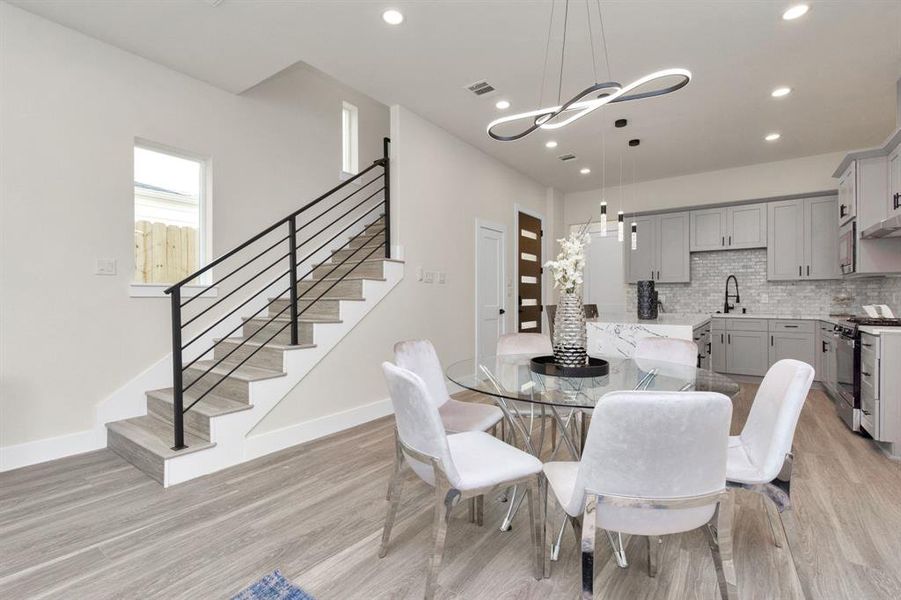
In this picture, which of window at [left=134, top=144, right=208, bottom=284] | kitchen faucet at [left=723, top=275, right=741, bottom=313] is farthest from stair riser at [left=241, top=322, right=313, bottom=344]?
kitchen faucet at [left=723, top=275, right=741, bottom=313]

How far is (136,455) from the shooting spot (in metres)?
2.86

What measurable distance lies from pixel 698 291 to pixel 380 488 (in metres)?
5.71

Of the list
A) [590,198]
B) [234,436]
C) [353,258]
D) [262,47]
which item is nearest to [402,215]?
[353,258]

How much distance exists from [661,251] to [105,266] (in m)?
6.59

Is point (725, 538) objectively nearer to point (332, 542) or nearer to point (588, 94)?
point (332, 542)

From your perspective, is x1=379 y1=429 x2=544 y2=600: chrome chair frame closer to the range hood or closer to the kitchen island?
the kitchen island

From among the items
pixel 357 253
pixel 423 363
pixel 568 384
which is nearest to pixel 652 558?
pixel 568 384

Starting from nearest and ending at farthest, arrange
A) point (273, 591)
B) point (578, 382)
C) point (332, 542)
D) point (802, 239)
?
1. point (273, 591)
2. point (332, 542)
3. point (578, 382)
4. point (802, 239)

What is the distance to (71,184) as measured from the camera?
3.08 m

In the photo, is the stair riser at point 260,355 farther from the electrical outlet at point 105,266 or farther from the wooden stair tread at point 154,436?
the electrical outlet at point 105,266

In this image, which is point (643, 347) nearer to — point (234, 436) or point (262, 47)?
point (234, 436)

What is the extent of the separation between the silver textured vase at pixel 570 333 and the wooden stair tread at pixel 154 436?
2295 millimetres

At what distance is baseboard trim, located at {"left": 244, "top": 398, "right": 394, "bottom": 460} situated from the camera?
10.2 feet

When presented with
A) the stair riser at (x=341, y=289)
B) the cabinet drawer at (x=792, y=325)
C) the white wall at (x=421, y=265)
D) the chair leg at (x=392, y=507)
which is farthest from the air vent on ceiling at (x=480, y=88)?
the cabinet drawer at (x=792, y=325)
